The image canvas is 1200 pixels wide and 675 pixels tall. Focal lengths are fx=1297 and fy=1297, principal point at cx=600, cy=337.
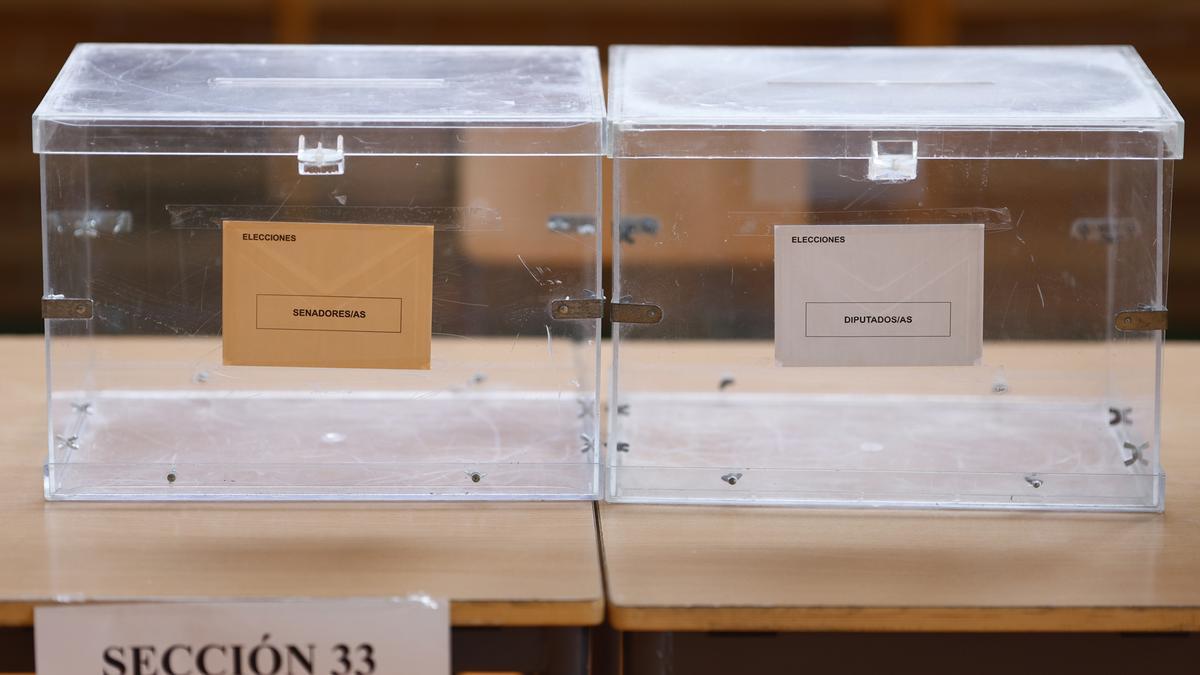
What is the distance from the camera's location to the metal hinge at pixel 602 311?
1105 mm

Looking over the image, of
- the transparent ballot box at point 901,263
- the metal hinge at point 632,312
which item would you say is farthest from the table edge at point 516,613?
the metal hinge at point 632,312

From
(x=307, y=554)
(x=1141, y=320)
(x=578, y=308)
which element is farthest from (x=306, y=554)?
(x=1141, y=320)

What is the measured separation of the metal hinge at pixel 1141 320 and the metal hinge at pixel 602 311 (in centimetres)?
39

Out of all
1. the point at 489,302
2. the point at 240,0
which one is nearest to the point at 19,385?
the point at 489,302

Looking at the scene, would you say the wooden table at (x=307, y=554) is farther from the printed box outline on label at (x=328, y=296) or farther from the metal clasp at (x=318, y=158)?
the metal clasp at (x=318, y=158)

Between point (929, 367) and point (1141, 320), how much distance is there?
0.18 metres

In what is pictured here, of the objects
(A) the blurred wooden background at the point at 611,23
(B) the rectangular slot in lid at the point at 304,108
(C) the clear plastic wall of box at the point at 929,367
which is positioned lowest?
(C) the clear plastic wall of box at the point at 929,367

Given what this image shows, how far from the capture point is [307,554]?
96cm

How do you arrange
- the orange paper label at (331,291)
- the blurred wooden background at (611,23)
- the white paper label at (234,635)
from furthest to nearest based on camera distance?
the blurred wooden background at (611,23) < the orange paper label at (331,291) < the white paper label at (234,635)

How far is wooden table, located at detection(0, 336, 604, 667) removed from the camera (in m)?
0.88

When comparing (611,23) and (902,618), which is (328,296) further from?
(611,23)

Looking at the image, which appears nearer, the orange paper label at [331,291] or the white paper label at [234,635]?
the white paper label at [234,635]

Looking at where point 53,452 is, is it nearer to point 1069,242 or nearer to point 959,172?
point 959,172

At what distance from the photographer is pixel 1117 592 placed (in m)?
0.91
